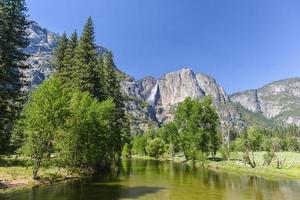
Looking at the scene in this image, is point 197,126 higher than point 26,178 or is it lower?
higher

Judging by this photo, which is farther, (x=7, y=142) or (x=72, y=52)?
(x=72, y=52)

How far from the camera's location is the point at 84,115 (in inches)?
1816

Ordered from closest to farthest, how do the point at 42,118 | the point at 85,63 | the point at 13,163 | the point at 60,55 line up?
the point at 42,118, the point at 13,163, the point at 85,63, the point at 60,55

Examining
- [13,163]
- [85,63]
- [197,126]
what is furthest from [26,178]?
[197,126]

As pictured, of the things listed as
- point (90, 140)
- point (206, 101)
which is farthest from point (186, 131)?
point (90, 140)

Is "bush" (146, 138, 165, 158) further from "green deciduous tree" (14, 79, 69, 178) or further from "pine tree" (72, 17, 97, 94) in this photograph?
"green deciduous tree" (14, 79, 69, 178)

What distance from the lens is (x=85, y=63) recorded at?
56.9 meters

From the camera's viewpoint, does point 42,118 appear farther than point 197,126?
No

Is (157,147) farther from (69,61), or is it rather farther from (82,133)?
(82,133)

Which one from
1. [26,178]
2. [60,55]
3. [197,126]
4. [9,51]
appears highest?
[60,55]

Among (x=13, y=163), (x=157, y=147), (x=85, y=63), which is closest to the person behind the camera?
(x=13, y=163)

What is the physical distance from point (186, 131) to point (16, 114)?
61.1m

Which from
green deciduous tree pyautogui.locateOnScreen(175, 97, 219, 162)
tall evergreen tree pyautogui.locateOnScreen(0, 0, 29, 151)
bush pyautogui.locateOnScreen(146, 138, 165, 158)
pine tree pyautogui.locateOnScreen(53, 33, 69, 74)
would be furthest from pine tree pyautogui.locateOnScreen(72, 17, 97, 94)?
bush pyautogui.locateOnScreen(146, 138, 165, 158)

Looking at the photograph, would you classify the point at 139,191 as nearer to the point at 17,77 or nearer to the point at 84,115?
the point at 84,115
